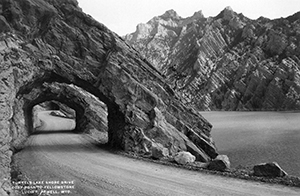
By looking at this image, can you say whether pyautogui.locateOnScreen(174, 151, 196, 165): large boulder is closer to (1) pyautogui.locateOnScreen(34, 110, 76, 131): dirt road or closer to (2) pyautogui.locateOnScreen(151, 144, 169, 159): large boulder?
(2) pyautogui.locateOnScreen(151, 144, 169, 159): large boulder

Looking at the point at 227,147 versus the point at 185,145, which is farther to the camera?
the point at 227,147

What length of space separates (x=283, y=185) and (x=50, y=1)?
1159 inches

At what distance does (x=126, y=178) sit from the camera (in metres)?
15.6

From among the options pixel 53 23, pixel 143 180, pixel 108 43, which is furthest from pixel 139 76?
pixel 143 180

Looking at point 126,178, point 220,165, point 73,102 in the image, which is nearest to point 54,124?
point 73,102

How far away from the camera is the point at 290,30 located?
6796 inches

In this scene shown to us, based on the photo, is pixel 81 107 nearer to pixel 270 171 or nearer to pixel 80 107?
pixel 80 107

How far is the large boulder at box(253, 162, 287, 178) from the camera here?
1454cm

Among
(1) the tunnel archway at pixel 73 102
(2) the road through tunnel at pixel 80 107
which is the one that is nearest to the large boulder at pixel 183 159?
(1) the tunnel archway at pixel 73 102

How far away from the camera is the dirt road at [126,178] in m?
13.0

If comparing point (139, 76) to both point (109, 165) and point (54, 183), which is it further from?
point (54, 183)

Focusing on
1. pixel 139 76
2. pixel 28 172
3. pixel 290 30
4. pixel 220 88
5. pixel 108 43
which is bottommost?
pixel 28 172

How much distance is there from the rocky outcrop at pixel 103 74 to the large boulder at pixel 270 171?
11.2 metres

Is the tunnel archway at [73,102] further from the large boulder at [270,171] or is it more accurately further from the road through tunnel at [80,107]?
the large boulder at [270,171]
